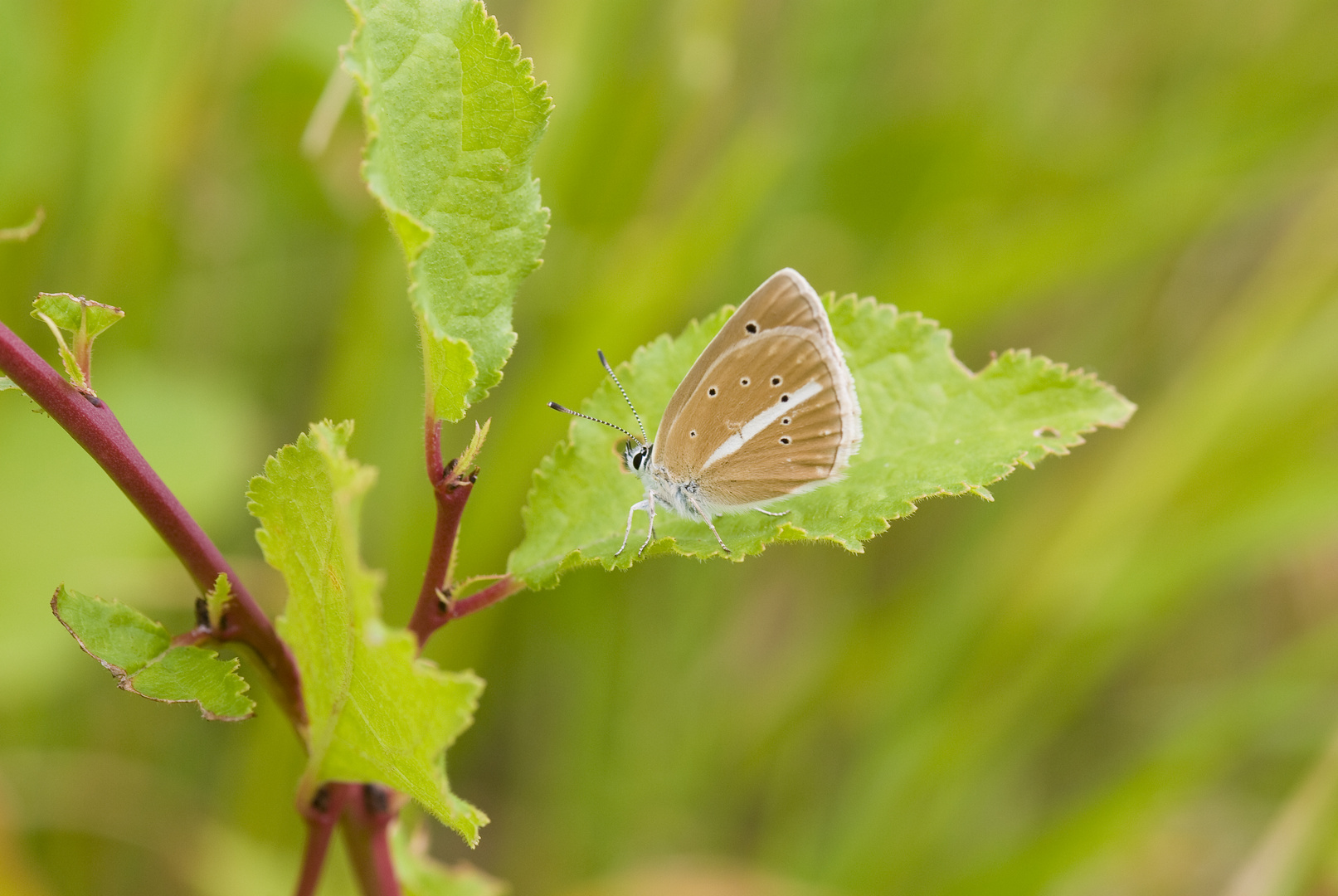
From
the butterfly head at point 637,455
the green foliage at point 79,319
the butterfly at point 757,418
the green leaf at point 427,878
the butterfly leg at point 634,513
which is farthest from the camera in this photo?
the butterfly head at point 637,455

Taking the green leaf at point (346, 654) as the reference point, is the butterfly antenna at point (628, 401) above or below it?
above

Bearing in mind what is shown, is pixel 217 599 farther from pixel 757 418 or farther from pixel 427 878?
pixel 757 418

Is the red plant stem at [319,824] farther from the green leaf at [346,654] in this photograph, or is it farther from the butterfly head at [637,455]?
the butterfly head at [637,455]

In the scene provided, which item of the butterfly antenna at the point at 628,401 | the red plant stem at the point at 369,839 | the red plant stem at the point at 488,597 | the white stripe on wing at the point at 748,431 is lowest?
the red plant stem at the point at 369,839

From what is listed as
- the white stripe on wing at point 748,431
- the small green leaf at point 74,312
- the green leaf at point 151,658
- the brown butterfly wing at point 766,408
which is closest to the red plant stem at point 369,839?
the green leaf at point 151,658

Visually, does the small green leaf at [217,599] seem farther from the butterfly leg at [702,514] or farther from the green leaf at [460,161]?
the butterfly leg at [702,514]

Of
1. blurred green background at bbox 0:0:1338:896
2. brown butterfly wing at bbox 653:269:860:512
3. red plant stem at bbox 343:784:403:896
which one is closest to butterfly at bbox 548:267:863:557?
brown butterfly wing at bbox 653:269:860:512

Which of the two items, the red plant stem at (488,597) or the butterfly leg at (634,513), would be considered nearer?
the red plant stem at (488,597)

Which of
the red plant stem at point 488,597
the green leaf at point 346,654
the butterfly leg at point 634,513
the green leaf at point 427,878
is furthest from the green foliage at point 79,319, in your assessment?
the green leaf at point 427,878

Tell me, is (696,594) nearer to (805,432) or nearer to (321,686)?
(805,432)

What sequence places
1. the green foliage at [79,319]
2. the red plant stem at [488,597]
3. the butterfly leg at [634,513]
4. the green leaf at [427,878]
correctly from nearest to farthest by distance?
1. the green foliage at [79,319]
2. the red plant stem at [488,597]
3. the butterfly leg at [634,513]
4. the green leaf at [427,878]
